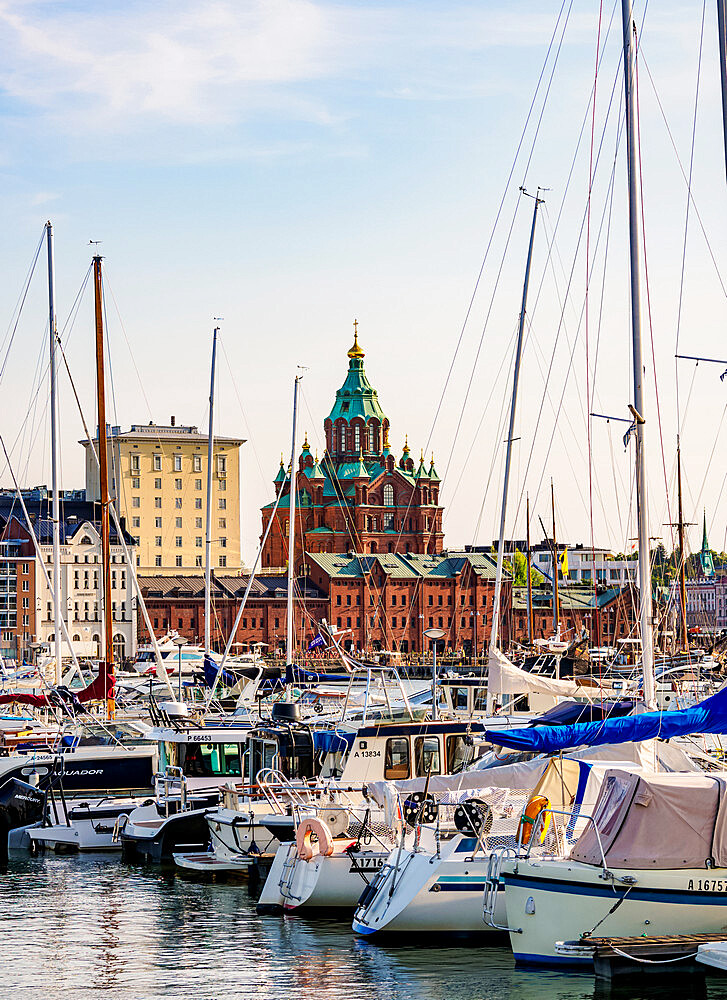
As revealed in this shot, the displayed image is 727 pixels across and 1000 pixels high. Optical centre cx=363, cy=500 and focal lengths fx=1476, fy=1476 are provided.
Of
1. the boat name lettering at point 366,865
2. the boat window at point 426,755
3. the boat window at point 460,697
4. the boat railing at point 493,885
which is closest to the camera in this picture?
the boat railing at point 493,885

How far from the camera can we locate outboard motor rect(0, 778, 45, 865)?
127ft

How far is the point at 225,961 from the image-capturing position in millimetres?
23797

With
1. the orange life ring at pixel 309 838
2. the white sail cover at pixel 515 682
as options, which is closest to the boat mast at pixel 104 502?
the white sail cover at pixel 515 682

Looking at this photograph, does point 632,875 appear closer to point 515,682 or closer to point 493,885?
point 493,885

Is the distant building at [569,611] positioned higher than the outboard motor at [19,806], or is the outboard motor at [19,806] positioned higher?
the distant building at [569,611]

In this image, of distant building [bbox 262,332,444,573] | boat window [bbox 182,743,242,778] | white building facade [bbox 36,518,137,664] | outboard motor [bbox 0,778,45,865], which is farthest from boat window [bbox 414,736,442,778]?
distant building [bbox 262,332,444,573]

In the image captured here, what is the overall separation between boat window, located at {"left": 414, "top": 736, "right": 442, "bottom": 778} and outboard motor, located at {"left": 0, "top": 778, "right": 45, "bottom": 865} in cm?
1183

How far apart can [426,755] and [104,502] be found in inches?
797

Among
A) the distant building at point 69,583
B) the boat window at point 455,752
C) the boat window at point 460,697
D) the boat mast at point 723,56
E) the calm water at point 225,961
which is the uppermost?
the boat mast at point 723,56

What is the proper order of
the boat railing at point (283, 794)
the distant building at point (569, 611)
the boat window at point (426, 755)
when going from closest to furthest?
the boat railing at point (283, 794) < the boat window at point (426, 755) < the distant building at point (569, 611)

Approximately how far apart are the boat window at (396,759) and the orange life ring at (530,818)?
313 inches

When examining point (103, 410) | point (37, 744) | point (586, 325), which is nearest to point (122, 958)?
point (586, 325)

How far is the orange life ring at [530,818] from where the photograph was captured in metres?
23.0

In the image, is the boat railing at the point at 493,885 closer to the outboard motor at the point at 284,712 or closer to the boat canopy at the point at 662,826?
the boat canopy at the point at 662,826
